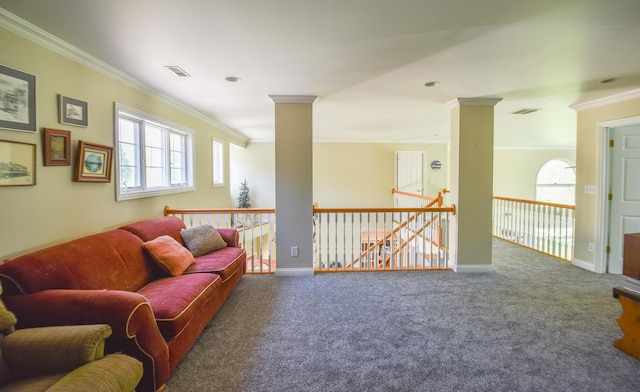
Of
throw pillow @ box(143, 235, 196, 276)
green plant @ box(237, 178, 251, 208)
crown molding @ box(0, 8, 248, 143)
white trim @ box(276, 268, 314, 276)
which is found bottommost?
white trim @ box(276, 268, 314, 276)

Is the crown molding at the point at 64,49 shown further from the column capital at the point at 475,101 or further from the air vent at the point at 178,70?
the column capital at the point at 475,101

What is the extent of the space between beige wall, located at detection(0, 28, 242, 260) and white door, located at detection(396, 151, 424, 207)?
616cm

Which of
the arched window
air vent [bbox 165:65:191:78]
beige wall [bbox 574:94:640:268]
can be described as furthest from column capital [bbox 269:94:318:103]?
the arched window

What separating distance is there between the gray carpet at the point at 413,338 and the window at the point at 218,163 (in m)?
2.90

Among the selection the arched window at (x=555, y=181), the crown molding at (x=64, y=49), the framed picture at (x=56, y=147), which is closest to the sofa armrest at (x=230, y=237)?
the framed picture at (x=56, y=147)

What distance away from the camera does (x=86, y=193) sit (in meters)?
2.44

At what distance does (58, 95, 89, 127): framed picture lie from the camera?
2205mm

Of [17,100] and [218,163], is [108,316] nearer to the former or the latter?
[17,100]

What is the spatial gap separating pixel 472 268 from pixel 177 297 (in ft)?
12.2

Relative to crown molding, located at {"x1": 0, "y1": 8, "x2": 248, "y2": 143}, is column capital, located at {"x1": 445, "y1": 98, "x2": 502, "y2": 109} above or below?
above

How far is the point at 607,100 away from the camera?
3.60m

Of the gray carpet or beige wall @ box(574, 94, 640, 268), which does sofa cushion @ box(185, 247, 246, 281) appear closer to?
the gray carpet

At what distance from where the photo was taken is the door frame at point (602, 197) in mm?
3697

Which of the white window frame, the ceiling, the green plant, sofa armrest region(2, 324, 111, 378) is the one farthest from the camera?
the green plant
